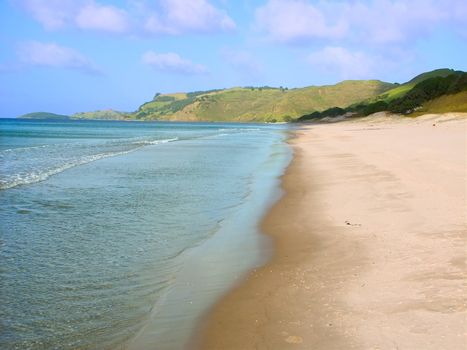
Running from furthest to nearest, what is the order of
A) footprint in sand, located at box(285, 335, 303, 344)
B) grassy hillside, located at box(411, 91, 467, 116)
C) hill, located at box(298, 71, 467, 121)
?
hill, located at box(298, 71, 467, 121) → grassy hillside, located at box(411, 91, 467, 116) → footprint in sand, located at box(285, 335, 303, 344)

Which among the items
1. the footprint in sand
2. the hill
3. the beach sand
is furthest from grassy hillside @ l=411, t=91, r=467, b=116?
the footprint in sand

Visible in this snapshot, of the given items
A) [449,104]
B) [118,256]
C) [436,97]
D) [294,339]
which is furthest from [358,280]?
[436,97]

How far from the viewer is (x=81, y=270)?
315 inches

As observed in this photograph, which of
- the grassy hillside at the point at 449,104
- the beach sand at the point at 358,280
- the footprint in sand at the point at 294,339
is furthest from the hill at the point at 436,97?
the footprint in sand at the point at 294,339

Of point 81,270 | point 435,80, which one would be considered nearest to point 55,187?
point 81,270

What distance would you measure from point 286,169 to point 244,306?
56.6ft

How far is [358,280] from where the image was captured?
6.90 metres

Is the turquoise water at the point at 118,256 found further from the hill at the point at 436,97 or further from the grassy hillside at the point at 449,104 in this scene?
the hill at the point at 436,97

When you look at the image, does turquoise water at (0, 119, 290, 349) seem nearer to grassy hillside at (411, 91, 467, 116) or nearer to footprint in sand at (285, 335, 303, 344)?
footprint in sand at (285, 335, 303, 344)

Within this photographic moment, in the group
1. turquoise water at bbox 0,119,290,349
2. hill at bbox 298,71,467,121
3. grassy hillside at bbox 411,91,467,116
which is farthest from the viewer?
hill at bbox 298,71,467,121

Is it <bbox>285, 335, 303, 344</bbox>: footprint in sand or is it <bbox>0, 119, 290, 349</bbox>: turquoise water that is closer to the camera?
<bbox>285, 335, 303, 344</bbox>: footprint in sand

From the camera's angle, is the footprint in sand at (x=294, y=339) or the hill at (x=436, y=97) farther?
the hill at (x=436, y=97)

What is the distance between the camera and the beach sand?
520 centimetres

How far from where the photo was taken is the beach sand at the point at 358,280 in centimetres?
520
